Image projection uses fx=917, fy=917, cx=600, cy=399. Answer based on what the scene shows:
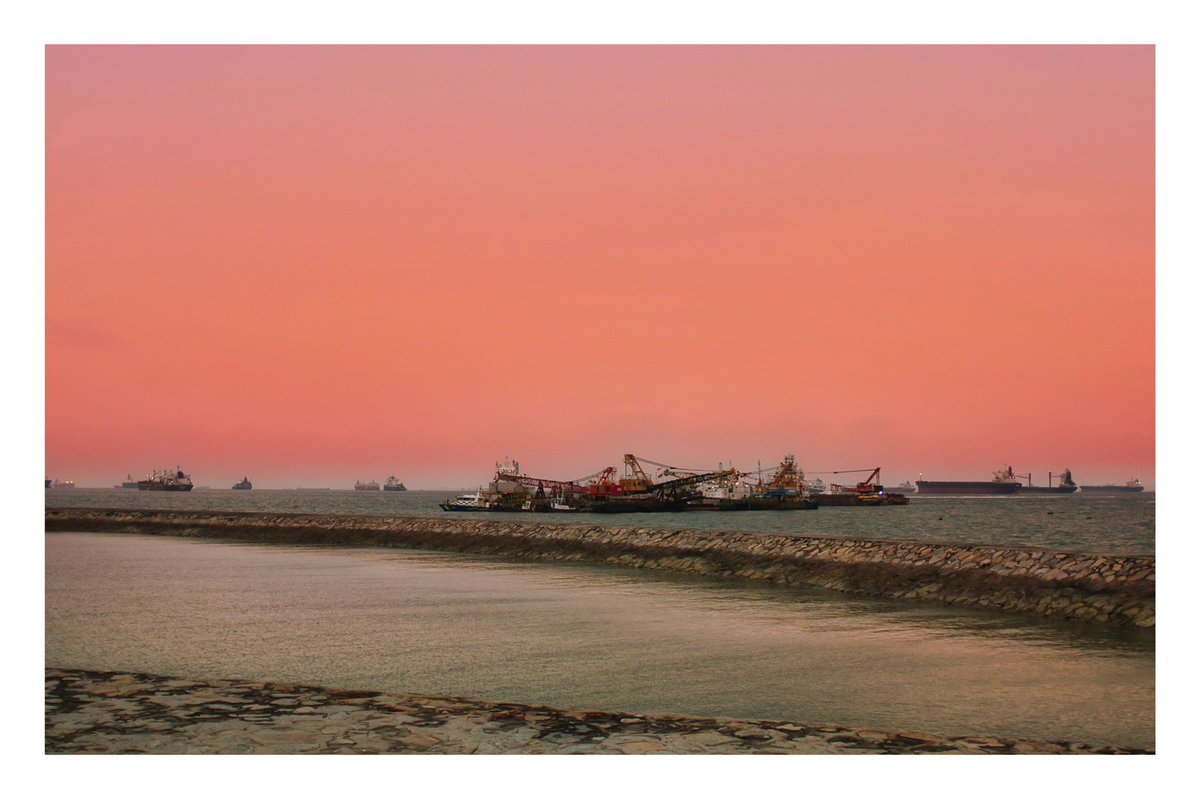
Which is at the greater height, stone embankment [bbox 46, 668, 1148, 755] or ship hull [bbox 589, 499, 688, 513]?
stone embankment [bbox 46, 668, 1148, 755]

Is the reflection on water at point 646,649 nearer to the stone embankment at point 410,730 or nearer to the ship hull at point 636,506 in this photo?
the stone embankment at point 410,730

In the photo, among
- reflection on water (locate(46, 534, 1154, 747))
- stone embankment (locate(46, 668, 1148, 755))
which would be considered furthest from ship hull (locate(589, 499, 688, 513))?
stone embankment (locate(46, 668, 1148, 755))

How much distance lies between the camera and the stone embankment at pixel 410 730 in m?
8.60

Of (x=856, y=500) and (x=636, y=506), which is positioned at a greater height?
(x=636, y=506)

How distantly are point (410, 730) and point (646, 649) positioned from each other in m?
6.85

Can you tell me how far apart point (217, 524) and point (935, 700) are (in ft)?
192

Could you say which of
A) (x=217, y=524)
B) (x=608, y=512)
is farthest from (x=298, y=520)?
(x=608, y=512)

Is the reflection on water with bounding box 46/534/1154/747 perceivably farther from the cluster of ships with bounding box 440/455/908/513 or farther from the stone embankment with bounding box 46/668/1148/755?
the cluster of ships with bounding box 440/455/908/513

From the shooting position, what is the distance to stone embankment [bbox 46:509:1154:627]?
67.0 ft

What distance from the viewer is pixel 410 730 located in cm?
914

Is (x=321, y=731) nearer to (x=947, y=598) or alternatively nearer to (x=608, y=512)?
(x=947, y=598)

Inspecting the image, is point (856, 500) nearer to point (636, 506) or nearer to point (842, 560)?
point (636, 506)

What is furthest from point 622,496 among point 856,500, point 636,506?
point 856,500

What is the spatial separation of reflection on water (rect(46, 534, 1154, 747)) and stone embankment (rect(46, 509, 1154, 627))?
139cm
